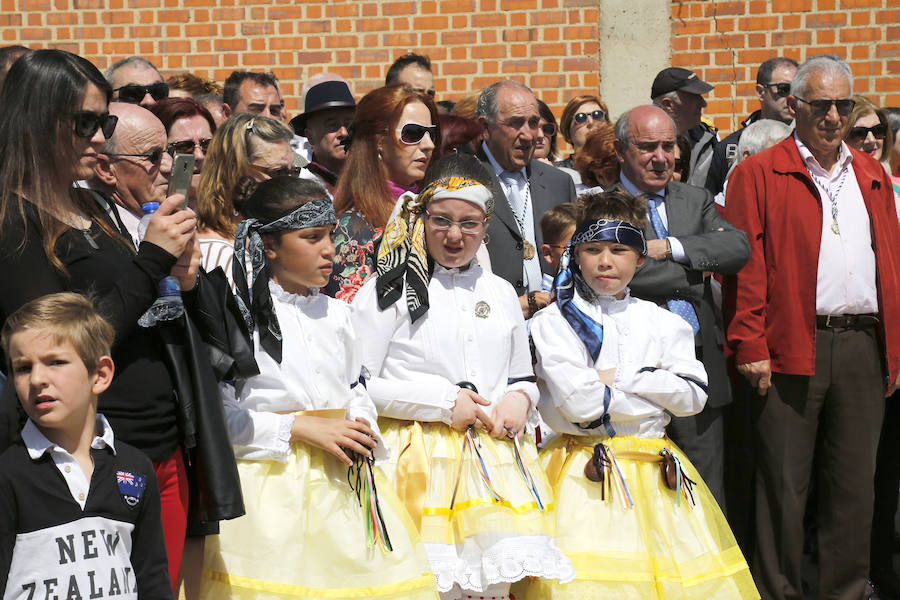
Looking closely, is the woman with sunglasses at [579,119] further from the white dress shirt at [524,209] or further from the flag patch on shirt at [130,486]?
the flag patch on shirt at [130,486]

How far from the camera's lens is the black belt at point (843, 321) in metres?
5.44

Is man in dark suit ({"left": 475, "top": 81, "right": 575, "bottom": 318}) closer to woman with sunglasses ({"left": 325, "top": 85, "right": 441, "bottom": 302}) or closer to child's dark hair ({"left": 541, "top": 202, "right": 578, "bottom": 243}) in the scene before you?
child's dark hair ({"left": 541, "top": 202, "right": 578, "bottom": 243})

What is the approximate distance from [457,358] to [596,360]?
25.1 inches

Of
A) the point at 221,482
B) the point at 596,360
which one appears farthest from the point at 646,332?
the point at 221,482

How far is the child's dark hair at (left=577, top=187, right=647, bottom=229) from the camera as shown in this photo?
471 cm

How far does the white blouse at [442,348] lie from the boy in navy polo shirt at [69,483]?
1297 millimetres

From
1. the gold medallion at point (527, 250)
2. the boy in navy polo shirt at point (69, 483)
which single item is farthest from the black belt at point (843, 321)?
the boy in navy polo shirt at point (69, 483)

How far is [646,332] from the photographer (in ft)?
15.2

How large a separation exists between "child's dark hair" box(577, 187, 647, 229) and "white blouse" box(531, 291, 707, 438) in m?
0.34

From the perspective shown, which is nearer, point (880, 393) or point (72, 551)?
point (72, 551)

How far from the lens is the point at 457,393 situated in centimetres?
422

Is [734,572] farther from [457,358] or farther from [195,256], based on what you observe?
[195,256]

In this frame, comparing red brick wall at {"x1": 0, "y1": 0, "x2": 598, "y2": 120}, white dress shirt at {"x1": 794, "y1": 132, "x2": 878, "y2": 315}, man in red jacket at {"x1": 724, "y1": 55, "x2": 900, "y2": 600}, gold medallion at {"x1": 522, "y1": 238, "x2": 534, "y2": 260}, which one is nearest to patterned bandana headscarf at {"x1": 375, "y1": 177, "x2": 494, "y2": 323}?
gold medallion at {"x1": 522, "y1": 238, "x2": 534, "y2": 260}

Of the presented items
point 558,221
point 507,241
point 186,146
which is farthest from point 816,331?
point 186,146
